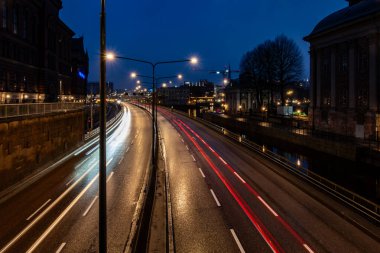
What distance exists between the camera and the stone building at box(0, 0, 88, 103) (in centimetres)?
5550

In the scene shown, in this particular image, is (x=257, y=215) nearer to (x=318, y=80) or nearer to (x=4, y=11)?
(x=318, y=80)

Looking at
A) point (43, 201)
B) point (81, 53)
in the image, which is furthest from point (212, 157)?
point (81, 53)

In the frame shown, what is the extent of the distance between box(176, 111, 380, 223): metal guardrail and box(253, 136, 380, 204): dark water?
1.13 m

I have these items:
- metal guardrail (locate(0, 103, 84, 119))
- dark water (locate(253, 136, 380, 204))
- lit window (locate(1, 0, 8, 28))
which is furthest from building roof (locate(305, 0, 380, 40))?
lit window (locate(1, 0, 8, 28))

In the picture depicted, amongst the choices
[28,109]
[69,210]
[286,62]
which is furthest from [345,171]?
[286,62]

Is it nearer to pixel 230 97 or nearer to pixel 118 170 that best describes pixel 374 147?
pixel 118 170

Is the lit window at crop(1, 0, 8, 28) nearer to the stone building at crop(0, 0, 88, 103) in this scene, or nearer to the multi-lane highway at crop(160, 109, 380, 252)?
the stone building at crop(0, 0, 88, 103)

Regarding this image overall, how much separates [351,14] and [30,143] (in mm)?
47350

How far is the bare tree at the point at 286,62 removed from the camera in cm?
8131

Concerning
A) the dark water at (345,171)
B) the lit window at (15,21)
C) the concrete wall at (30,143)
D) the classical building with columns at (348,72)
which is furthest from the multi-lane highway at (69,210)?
the lit window at (15,21)

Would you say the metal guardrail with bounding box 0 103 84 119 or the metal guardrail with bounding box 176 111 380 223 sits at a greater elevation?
the metal guardrail with bounding box 0 103 84 119

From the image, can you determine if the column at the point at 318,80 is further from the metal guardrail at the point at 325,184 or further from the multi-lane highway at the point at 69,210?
the multi-lane highway at the point at 69,210

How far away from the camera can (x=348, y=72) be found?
167 feet

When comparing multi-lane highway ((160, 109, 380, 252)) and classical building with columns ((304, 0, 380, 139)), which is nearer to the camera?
multi-lane highway ((160, 109, 380, 252))
